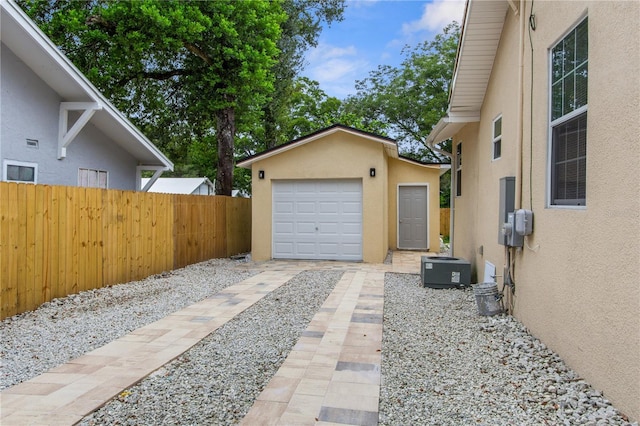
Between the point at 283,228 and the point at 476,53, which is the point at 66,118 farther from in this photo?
the point at 476,53

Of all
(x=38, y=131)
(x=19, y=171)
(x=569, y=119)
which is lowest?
(x=19, y=171)

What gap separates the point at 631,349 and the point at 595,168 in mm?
1455

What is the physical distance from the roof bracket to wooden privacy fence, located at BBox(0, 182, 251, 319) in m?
2.05

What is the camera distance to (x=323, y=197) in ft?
39.5

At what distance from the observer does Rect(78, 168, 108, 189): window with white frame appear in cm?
1016

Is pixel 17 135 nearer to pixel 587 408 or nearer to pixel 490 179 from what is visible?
pixel 490 179

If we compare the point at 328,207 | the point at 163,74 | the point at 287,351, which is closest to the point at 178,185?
the point at 163,74

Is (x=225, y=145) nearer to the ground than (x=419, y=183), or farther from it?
farther from it

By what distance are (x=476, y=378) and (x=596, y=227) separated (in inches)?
64.7

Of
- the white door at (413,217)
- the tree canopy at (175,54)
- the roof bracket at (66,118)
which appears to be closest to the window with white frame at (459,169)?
the white door at (413,217)

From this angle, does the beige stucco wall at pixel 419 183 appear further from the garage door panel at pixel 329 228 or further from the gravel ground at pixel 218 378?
the gravel ground at pixel 218 378

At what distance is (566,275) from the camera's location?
4.12m

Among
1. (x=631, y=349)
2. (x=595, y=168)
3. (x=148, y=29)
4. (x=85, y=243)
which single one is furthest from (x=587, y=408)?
(x=148, y=29)

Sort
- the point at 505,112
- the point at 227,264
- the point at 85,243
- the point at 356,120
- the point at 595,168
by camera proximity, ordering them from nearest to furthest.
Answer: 1. the point at 595,168
2. the point at 505,112
3. the point at 85,243
4. the point at 227,264
5. the point at 356,120
